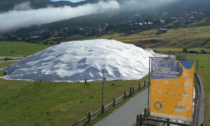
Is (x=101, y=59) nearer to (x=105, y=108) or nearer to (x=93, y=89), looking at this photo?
(x=93, y=89)

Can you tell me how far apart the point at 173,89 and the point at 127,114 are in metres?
5.74

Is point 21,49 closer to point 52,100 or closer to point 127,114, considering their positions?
point 52,100

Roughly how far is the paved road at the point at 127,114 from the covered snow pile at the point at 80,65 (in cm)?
1146

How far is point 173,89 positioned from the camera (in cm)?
1067

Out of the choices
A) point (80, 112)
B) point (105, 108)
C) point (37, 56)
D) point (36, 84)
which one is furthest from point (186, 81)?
point (37, 56)

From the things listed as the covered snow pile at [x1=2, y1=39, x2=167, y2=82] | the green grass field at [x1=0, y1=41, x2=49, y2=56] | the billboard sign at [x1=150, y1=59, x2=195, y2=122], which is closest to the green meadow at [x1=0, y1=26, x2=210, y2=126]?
the covered snow pile at [x1=2, y1=39, x2=167, y2=82]

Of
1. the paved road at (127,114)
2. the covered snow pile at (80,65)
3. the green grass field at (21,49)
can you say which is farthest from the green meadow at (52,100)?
the green grass field at (21,49)

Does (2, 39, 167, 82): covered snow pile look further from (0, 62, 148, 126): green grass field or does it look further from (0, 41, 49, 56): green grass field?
(0, 41, 49, 56): green grass field

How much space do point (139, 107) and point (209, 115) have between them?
5578mm

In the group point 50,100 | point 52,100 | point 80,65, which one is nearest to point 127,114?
point 52,100

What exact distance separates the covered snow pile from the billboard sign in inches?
723

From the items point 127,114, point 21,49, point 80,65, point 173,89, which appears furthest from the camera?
point 21,49

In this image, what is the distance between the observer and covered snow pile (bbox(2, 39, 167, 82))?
3012 cm

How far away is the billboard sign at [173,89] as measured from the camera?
10.3m
